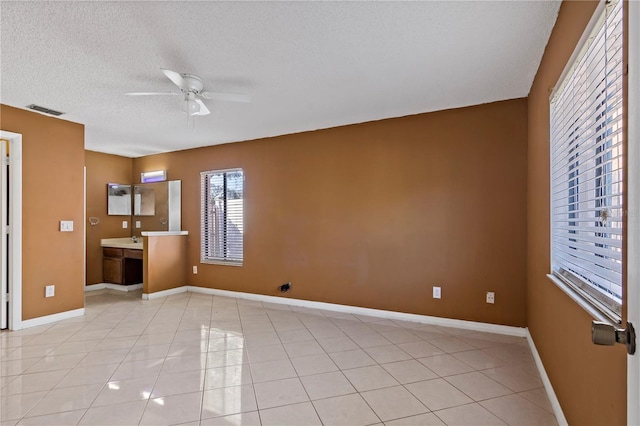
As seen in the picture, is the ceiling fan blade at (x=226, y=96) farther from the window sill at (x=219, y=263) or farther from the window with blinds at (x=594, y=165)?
the window sill at (x=219, y=263)

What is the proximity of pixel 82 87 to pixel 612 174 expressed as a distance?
149 inches

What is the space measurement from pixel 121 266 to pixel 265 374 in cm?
397

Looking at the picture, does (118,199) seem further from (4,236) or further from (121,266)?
(4,236)

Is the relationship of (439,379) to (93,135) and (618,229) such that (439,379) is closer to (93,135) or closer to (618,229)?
(618,229)

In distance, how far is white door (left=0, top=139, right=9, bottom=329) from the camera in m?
3.35

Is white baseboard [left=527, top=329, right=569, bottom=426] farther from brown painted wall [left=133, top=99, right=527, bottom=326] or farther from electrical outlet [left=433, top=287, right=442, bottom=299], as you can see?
electrical outlet [left=433, top=287, right=442, bottom=299]

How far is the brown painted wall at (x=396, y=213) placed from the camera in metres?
3.22

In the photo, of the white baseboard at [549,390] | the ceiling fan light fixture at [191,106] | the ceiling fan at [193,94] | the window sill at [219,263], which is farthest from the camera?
the window sill at [219,263]

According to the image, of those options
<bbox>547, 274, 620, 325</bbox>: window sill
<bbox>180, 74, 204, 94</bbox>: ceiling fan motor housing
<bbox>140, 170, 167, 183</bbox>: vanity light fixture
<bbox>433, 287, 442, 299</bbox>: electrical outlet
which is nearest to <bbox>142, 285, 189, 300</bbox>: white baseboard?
<bbox>140, 170, 167, 183</bbox>: vanity light fixture

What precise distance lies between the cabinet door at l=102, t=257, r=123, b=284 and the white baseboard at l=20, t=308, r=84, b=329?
1.40 metres

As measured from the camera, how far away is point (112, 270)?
5336mm

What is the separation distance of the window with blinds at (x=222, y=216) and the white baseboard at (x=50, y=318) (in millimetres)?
1733

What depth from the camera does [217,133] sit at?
4410 mm

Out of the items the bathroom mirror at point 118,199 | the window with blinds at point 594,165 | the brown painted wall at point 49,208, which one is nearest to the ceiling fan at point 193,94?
the brown painted wall at point 49,208
